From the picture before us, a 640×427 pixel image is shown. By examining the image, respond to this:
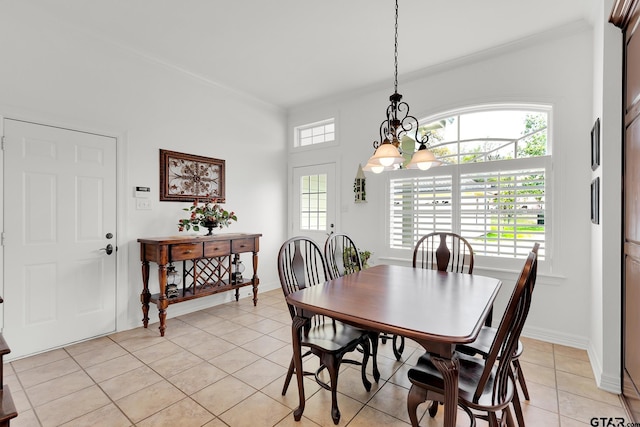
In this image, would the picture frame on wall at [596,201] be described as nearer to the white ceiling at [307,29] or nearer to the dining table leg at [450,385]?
the white ceiling at [307,29]

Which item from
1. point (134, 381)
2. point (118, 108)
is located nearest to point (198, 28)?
point (118, 108)

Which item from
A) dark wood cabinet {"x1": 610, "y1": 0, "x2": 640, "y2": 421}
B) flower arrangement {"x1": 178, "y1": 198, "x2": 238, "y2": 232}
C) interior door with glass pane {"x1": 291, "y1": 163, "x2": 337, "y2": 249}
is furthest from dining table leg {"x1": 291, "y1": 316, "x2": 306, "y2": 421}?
interior door with glass pane {"x1": 291, "y1": 163, "x2": 337, "y2": 249}

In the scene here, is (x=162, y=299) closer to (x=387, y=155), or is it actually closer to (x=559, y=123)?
(x=387, y=155)

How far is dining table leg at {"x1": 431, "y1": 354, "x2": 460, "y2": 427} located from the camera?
4.23 feet

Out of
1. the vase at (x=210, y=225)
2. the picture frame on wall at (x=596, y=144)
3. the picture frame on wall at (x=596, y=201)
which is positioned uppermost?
the picture frame on wall at (x=596, y=144)

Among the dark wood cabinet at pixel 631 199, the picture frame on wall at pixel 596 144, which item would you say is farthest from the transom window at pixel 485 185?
the dark wood cabinet at pixel 631 199

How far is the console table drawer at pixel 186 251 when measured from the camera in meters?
3.25

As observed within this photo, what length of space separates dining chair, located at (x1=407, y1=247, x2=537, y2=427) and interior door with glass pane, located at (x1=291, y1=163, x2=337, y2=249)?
10.5 feet

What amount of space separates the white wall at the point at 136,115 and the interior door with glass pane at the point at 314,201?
0.40m

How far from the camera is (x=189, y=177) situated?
386 cm

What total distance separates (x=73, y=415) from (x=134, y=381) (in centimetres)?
41

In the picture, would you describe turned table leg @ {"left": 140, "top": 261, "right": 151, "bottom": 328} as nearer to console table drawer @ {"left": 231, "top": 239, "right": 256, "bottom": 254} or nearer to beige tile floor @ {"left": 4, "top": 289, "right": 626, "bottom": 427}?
beige tile floor @ {"left": 4, "top": 289, "right": 626, "bottom": 427}

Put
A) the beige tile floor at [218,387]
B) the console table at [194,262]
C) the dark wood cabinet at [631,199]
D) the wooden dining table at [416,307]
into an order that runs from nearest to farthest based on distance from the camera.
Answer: the wooden dining table at [416,307], the dark wood cabinet at [631,199], the beige tile floor at [218,387], the console table at [194,262]

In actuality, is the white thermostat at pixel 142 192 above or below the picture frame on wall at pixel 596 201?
above
